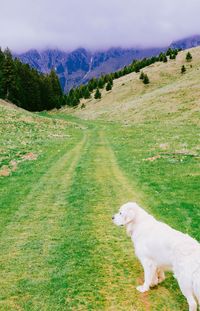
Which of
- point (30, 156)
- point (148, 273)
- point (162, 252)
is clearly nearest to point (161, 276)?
point (148, 273)

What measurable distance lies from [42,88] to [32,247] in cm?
12210

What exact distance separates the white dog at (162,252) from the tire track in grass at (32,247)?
2.63 m

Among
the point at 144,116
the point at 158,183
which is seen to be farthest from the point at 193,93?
the point at 158,183

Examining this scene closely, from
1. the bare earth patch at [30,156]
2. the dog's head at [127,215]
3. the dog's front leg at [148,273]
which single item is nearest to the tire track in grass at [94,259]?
the dog's front leg at [148,273]

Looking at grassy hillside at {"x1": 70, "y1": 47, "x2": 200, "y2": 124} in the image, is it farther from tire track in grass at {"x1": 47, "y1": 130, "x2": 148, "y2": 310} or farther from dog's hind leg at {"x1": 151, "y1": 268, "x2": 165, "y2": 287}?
dog's hind leg at {"x1": 151, "y1": 268, "x2": 165, "y2": 287}

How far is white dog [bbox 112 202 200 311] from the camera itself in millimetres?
8117

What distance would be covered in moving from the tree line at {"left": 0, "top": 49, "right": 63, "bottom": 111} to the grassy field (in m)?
61.1

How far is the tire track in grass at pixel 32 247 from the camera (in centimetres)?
987

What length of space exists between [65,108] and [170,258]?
122603mm

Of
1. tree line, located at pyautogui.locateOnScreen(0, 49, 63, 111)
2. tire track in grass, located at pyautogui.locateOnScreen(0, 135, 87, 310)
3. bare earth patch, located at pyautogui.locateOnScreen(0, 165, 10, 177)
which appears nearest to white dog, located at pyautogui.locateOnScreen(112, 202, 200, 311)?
tire track in grass, located at pyautogui.locateOnScreen(0, 135, 87, 310)

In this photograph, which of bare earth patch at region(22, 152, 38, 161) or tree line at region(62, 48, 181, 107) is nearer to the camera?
bare earth patch at region(22, 152, 38, 161)

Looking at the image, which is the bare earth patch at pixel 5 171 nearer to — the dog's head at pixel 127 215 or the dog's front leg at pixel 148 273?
the dog's head at pixel 127 215

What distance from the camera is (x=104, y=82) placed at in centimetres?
13462

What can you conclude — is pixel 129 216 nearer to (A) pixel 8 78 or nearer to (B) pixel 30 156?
(B) pixel 30 156
